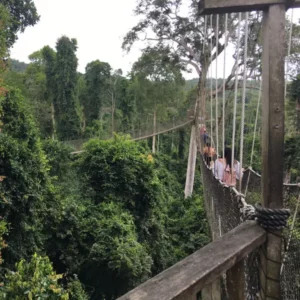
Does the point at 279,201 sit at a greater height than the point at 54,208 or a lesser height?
greater

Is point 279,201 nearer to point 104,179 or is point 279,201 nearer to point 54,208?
point 54,208

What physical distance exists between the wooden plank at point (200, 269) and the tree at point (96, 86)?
51.9 feet

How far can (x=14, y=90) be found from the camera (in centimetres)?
529

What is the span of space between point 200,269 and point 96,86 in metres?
16.2

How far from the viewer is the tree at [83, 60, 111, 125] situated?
16.1m

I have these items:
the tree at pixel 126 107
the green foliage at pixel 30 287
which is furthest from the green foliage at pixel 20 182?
the tree at pixel 126 107

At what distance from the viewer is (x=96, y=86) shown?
16281 millimetres

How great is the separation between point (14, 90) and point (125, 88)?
1201 centimetres

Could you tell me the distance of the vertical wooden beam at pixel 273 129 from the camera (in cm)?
79

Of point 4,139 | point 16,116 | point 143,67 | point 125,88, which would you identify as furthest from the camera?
point 125,88

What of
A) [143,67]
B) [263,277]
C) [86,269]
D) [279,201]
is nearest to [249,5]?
[279,201]

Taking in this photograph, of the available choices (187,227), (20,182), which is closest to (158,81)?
(187,227)

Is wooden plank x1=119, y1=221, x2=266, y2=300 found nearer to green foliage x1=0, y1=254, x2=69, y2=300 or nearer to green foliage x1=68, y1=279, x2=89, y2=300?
green foliage x1=0, y1=254, x2=69, y2=300

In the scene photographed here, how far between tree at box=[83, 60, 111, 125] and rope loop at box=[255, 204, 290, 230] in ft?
51.7
